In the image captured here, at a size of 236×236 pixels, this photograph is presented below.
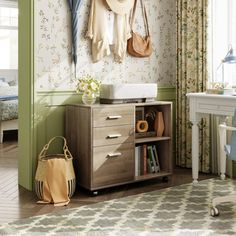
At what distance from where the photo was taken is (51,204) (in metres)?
3.33

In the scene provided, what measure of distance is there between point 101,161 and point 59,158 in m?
0.36

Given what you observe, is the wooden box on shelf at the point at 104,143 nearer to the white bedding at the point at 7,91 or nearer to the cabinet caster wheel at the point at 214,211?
the cabinet caster wheel at the point at 214,211

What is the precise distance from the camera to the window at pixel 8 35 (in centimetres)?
866

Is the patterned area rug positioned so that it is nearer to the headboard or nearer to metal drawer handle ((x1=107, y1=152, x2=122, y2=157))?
metal drawer handle ((x1=107, y1=152, x2=122, y2=157))

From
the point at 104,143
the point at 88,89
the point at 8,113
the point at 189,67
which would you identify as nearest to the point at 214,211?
the point at 104,143

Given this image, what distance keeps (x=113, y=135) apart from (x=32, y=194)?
87cm

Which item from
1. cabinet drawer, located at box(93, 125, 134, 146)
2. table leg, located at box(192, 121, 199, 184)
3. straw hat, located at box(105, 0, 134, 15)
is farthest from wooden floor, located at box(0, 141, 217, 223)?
straw hat, located at box(105, 0, 134, 15)

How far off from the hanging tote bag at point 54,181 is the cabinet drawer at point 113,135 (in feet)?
1.07

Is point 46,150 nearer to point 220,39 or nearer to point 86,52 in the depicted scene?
point 86,52

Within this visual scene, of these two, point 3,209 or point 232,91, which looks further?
point 232,91

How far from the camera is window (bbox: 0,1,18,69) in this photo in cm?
866

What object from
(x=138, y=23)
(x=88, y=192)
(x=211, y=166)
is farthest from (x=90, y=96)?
(x=211, y=166)

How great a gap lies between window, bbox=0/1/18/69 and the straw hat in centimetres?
518

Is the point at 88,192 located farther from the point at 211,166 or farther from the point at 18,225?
the point at 211,166
